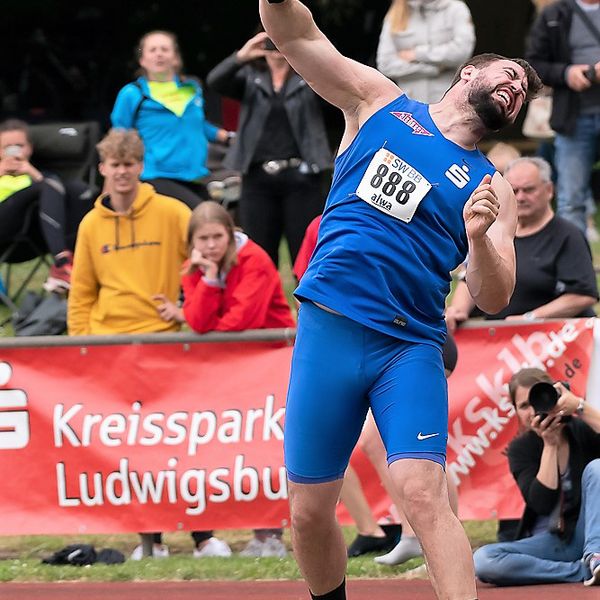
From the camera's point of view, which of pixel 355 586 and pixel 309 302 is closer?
pixel 309 302

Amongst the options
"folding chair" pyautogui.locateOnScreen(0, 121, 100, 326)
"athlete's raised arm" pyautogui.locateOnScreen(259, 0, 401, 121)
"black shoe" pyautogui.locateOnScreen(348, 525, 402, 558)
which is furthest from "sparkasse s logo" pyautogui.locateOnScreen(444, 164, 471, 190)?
"folding chair" pyautogui.locateOnScreen(0, 121, 100, 326)

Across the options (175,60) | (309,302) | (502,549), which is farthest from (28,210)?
(309,302)

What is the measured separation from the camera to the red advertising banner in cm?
787

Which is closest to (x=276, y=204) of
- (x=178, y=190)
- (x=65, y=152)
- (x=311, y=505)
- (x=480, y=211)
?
(x=178, y=190)

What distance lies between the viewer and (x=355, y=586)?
7094 mm

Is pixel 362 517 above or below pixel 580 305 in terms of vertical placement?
below

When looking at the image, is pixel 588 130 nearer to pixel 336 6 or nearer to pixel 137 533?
pixel 137 533

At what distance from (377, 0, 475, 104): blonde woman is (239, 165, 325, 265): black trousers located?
45.7 inches

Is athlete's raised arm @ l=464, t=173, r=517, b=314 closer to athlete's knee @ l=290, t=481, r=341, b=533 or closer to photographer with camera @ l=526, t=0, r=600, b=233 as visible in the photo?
athlete's knee @ l=290, t=481, r=341, b=533

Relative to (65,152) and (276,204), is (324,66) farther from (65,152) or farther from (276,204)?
(65,152)

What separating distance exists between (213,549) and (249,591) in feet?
3.08

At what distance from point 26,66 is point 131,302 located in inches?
394

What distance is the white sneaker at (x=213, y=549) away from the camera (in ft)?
26.1

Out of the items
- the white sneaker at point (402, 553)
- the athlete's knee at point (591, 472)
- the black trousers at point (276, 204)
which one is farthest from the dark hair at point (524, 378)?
the black trousers at point (276, 204)
